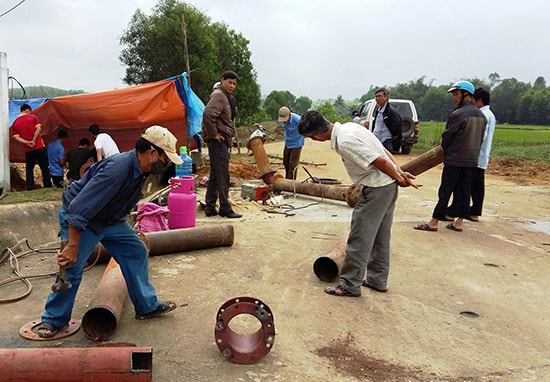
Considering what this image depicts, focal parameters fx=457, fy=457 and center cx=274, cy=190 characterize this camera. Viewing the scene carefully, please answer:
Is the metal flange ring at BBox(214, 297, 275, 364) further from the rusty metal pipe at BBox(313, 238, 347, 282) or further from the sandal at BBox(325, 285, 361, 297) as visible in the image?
the rusty metal pipe at BBox(313, 238, 347, 282)

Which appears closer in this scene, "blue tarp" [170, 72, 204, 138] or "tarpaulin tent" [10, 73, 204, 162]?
"tarpaulin tent" [10, 73, 204, 162]

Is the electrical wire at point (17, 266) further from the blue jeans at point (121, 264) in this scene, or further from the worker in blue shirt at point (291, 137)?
the worker in blue shirt at point (291, 137)

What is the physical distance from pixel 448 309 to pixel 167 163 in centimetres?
277

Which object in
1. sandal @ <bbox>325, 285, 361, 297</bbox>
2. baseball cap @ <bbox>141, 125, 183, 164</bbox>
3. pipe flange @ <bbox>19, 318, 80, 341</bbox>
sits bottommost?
pipe flange @ <bbox>19, 318, 80, 341</bbox>

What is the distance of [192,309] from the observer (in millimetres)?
3887

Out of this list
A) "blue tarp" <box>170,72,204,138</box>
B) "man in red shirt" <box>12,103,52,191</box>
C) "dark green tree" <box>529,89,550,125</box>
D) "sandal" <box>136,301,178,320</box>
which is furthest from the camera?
"dark green tree" <box>529,89,550,125</box>

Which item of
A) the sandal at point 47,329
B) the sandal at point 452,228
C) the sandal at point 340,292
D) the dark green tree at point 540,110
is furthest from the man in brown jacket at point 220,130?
the dark green tree at point 540,110

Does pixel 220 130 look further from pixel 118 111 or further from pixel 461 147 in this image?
pixel 118 111

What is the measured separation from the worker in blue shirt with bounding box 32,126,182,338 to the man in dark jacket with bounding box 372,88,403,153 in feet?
16.3

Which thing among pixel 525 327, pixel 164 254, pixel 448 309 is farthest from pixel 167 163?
pixel 525 327

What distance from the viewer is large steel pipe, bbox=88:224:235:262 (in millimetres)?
5105

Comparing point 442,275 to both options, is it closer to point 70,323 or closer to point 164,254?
point 164,254

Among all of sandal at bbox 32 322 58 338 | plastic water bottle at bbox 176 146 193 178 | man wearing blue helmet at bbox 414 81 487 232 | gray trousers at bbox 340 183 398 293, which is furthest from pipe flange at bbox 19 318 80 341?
plastic water bottle at bbox 176 146 193 178

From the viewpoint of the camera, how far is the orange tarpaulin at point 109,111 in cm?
927
